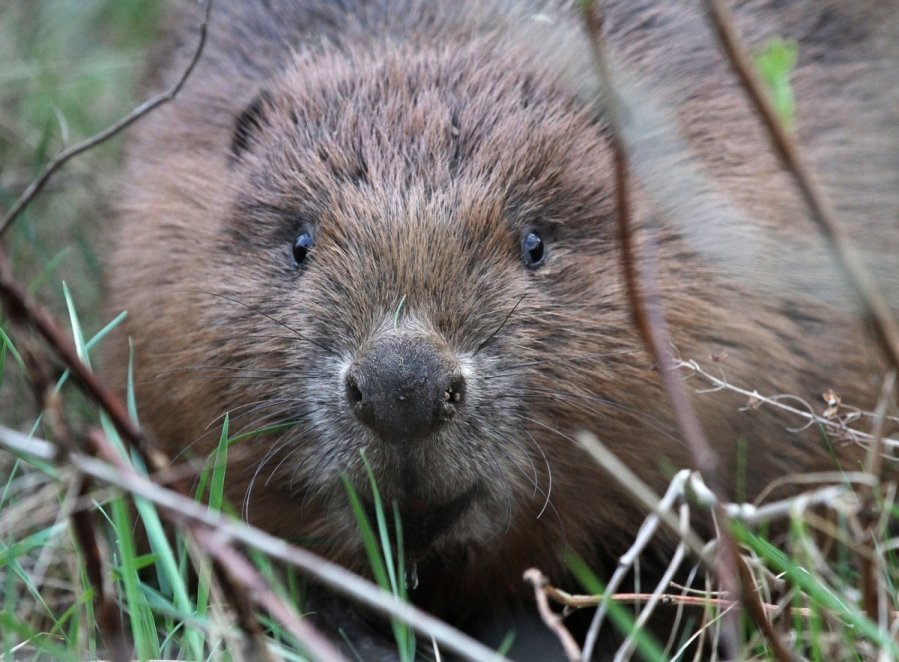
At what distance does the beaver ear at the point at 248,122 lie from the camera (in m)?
3.75

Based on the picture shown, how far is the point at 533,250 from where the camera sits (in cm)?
332

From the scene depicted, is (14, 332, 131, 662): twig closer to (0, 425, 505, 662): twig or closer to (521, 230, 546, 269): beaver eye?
(0, 425, 505, 662): twig

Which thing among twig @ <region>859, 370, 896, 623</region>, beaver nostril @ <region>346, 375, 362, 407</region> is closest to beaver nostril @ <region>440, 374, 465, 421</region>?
beaver nostril @ <region>346, 375, 362, 407</region>

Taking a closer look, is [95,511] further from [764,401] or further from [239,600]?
[764,401]

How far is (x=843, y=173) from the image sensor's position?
3945 mm

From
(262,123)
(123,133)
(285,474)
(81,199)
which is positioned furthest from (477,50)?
(81,199)

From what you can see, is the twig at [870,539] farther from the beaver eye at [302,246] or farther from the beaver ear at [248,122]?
the beaver ear at [248,122]

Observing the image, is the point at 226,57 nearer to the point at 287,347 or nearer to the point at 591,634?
the point at 287,347

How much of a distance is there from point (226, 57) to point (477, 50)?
1059 mm

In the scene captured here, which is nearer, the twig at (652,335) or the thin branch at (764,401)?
the twig at (652,335)

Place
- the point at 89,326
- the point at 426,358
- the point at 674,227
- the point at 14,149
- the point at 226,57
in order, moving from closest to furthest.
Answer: the point at 426,358
the point at 674,227
the point at 226,57
the point at 89,326
the point at 14,149

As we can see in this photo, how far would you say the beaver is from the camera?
309 cm

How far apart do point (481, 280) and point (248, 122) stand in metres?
1.02

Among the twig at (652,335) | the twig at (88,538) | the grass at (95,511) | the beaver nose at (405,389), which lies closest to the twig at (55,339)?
the twig at (88,538)
